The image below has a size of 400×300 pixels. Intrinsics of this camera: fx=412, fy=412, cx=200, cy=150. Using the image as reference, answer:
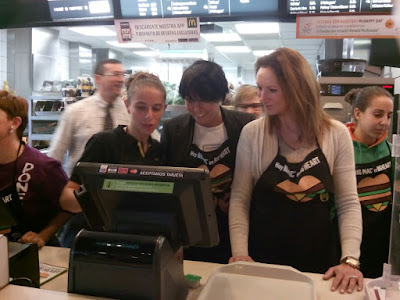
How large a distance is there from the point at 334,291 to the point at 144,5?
8.42ft

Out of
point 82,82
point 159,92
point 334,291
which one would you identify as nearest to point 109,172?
point 159,92

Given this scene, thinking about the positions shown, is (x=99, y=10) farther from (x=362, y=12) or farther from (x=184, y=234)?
(x=184, y=234)

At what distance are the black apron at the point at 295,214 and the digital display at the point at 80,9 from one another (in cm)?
223

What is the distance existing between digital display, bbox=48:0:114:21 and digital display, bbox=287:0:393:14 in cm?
141

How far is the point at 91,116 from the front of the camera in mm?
2686

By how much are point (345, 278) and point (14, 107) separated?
1.53 m

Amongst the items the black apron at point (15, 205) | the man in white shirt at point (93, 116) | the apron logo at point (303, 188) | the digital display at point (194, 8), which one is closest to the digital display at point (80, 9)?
the digital display at point (194, 8)

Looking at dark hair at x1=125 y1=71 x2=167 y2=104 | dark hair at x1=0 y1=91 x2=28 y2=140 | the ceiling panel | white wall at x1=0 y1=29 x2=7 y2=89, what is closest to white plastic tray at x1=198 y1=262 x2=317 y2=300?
dark hair at x1=125 y1=71 x2=167 y2=104

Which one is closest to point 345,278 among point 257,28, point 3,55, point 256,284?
point 256,284

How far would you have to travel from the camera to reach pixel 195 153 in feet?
5.98

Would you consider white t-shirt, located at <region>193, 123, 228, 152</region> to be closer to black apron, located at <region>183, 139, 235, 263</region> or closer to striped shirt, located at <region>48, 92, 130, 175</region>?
black apron, located at <region>183, 139, 235, 263</region>

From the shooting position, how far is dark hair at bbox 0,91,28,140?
1842 mm

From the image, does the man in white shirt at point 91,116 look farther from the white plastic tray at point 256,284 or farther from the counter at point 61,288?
the white plastic tray at point 256,284

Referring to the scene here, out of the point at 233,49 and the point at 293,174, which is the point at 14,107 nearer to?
the point at 293,174
